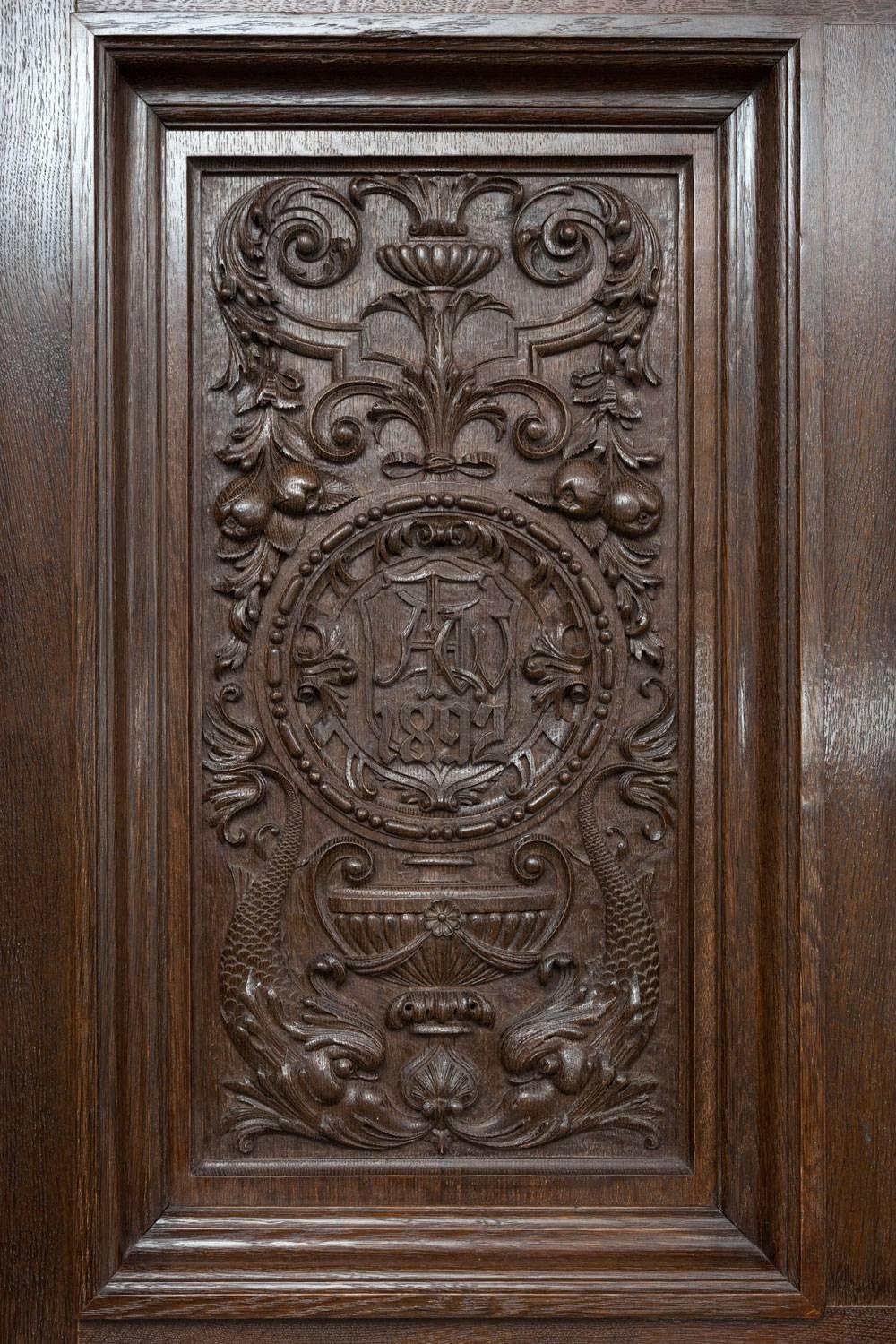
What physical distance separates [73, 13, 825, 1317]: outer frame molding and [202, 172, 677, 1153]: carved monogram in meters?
0.07

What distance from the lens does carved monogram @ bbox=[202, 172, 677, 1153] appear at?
3.31 feet

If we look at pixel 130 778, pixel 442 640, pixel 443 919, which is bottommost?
pixel 443 919

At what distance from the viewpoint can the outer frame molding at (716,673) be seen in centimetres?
96

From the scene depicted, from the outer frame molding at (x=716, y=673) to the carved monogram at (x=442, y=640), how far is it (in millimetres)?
70

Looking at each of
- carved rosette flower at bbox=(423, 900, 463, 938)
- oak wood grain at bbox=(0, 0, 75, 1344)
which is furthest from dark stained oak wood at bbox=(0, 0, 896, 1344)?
carved rosette flower at bbox=(423, 900, 463, 938)

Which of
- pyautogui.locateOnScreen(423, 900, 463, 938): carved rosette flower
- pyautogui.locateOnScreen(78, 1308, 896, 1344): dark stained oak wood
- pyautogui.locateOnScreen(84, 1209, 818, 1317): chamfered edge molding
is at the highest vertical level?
pyautogui.locateOnScreen(423, 900, 463, 938): carved rosette flower

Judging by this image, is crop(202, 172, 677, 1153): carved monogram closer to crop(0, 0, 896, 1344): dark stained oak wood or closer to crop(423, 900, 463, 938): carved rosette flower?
crop(423, 900, 463, 938): carved rosette flower

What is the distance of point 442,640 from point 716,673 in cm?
26

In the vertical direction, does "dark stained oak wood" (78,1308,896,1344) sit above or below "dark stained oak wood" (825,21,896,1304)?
below

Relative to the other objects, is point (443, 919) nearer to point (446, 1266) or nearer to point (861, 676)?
point (446, 1266)

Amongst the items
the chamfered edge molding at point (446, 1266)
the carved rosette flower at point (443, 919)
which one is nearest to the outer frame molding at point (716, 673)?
the chamfered edge molding at point (446, 1266)

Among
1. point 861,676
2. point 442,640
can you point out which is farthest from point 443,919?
A: point 861,676

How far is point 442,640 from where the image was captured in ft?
3.32

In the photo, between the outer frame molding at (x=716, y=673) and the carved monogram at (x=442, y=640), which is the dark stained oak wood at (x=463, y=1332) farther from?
the carved monogram at (x=442, y=640)
